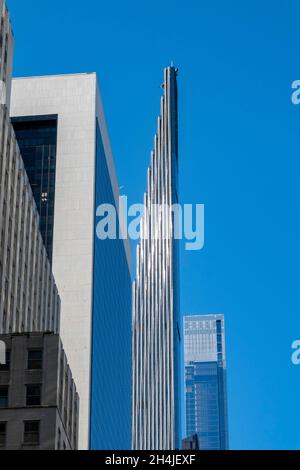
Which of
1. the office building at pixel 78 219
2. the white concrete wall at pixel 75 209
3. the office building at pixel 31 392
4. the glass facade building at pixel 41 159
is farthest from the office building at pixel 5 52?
the glass facade building at pixel 41 159

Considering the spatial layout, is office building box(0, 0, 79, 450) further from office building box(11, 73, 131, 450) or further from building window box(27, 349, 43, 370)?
office building box(11, 73, 131, 450)

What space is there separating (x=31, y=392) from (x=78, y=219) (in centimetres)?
9654

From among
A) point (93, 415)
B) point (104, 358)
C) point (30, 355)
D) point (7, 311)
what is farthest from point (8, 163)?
point (104, 358)

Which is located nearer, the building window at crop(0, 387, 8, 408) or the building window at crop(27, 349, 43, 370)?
the building window at crop(0, 387, 8, 408)

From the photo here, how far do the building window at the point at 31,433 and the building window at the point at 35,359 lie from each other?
4.89m

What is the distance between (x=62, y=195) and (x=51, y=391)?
100694 mm

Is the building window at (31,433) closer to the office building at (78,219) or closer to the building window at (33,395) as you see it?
the building window at (33,395)

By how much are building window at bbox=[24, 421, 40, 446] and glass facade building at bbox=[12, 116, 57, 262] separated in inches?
3796

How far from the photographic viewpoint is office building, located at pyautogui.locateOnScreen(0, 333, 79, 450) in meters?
88.8

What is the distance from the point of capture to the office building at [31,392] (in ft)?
291

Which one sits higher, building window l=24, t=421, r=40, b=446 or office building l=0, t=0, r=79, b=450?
office building l=0, t=0, r=79, b=450

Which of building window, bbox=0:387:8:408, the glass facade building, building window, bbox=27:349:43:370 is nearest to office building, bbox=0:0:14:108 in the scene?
building window, bbox=27:349:43:370

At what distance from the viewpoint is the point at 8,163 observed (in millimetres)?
114750

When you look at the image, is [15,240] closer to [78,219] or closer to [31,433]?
[31,433]
